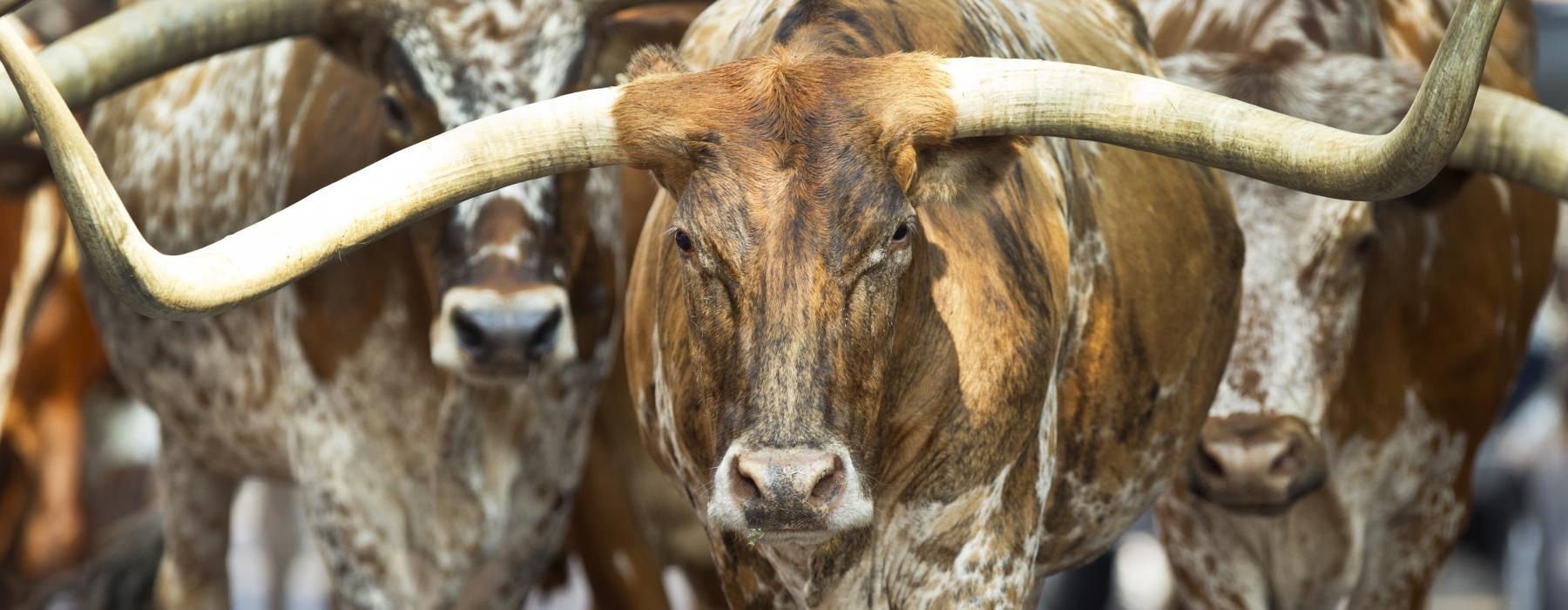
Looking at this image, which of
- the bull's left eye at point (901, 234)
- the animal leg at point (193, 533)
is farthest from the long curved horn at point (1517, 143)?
the animal leg at point (193, 533)

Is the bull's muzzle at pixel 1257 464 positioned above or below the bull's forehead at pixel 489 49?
below

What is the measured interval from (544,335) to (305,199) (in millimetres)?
1170

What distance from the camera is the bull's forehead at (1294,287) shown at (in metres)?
4.82

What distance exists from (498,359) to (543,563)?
1.08 meters

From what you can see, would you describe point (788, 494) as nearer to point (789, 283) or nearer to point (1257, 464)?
point (789, 283)

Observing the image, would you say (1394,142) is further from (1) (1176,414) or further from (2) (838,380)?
(1) (1176,414)

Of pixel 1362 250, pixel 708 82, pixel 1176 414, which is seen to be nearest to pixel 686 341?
pixel 708 82

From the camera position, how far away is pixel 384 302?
4.95 m

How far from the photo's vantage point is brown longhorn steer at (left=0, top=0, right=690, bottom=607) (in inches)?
180

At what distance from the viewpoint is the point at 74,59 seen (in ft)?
15.0

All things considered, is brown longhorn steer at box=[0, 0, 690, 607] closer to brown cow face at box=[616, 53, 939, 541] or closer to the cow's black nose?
the cow's black nose

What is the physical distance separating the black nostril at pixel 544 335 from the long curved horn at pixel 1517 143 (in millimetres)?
1846

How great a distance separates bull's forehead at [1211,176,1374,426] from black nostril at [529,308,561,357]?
148 cm

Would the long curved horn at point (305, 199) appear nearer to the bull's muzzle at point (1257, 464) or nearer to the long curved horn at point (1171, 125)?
the long curved horn at point (1171, 125)
